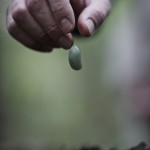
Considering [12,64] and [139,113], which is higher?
[139,113]

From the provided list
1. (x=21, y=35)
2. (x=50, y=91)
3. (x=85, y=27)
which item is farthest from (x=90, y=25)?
(x=50, y=91)

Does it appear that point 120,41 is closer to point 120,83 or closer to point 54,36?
point 120,83

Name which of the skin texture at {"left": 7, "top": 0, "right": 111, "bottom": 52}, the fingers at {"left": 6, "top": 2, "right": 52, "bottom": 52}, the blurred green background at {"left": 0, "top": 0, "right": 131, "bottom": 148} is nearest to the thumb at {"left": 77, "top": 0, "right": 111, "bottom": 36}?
the skin texture at {"left": 7, "top": 0, "right": 111, "bottom": 52}

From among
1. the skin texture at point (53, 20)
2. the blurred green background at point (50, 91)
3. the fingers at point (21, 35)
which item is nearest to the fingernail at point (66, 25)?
the skin texture at point (53, 20)

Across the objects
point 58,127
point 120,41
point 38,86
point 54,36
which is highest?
point 54,36

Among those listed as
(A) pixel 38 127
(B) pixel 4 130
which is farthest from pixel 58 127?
(B) pixel 4 130

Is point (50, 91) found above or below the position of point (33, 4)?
below

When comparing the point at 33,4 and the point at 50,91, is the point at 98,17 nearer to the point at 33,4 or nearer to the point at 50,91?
the point at 33,4
